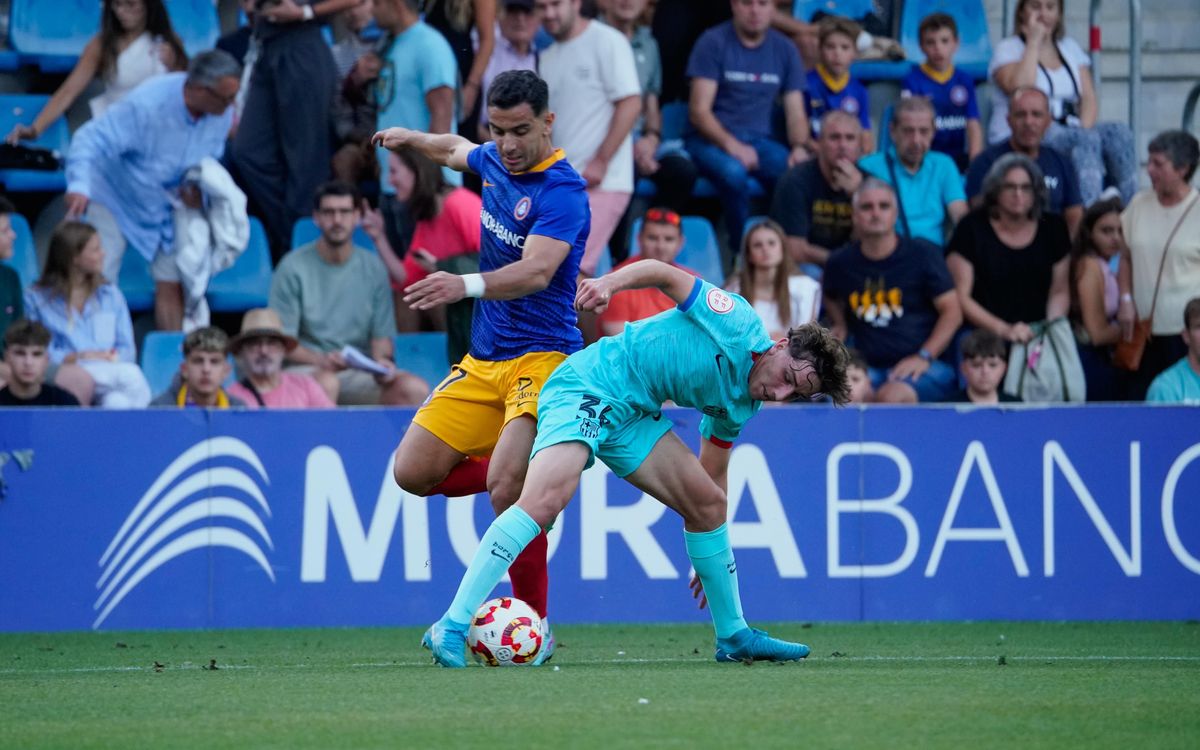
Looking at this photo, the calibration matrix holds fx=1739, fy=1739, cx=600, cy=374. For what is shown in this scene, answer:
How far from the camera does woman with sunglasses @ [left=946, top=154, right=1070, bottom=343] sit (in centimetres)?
1177

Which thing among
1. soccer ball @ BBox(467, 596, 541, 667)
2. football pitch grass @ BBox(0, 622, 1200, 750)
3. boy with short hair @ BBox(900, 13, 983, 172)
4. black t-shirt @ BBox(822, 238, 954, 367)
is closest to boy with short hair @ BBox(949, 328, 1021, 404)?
black t-shirt @ BBox(822, 238, 954, 367)

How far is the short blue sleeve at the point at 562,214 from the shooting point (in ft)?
23.2

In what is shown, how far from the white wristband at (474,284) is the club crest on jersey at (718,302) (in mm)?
867

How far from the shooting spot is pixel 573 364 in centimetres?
694

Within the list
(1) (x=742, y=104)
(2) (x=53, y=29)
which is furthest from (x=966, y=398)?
(2) (x=53, y=29)

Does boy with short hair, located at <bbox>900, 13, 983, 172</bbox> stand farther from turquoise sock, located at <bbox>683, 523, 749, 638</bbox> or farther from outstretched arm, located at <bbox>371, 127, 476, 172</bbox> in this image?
turquoise sock, located at <bbox>683, 523, 749, 638</bbox>

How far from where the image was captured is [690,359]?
6742 millimetres

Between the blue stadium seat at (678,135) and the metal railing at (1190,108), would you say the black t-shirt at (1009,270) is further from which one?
the metal railing at (1190,108)

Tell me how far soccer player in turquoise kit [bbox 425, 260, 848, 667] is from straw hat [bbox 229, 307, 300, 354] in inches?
161

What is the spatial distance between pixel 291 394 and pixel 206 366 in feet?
2.08

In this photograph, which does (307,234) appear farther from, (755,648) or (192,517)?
(755,648)

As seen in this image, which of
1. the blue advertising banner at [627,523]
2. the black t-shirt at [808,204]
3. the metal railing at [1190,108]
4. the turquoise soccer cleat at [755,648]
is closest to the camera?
the turquoise soccer cleat at [755,648]

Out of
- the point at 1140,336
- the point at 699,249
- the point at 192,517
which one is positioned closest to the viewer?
the point at 192,517

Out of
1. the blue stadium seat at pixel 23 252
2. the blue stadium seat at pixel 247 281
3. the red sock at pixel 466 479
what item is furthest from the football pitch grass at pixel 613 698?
the blue stadium seat at pixel 247 281
